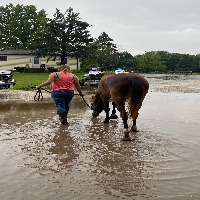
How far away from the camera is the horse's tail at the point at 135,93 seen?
6.17 metres

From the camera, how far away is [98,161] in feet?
15.3

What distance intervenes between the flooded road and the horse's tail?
0.60 meters

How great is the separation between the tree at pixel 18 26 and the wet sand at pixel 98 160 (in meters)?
61.7

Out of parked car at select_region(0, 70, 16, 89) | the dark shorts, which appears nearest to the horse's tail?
the dark shorts

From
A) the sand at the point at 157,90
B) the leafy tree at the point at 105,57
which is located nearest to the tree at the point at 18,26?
the leafy tree at the point at 105,57

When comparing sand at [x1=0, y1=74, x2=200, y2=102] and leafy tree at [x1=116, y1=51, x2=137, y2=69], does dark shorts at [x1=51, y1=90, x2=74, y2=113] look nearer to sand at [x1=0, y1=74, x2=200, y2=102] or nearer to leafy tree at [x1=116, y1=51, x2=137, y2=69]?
sand at [x1=0, y1=74, x2=200, y2=102]

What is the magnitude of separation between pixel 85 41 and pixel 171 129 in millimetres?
38105

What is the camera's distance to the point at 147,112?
32.2 feet

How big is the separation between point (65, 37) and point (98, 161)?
39377 millimetres

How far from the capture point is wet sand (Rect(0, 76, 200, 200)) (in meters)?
3.56

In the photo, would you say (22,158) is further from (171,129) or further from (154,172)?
(171,129)

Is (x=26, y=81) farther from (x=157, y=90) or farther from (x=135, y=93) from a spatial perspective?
(x=135, y=93)

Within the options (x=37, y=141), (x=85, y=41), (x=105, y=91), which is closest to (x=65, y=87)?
(x=105, y=91)

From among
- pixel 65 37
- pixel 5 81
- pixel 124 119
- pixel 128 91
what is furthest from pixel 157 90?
pixel 65 37
